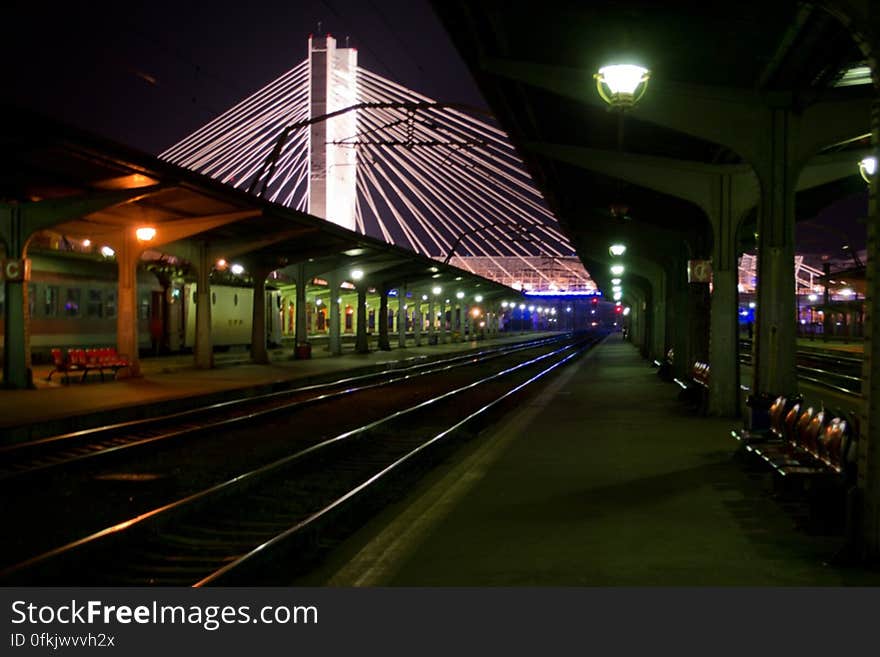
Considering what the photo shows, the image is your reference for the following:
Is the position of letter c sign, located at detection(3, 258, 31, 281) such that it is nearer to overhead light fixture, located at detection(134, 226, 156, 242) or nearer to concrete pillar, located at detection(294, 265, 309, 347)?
overhead light fixture, located at detection(134, 226, 156, 242)

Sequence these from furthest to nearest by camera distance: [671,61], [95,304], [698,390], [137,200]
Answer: [95,304] → [137,200] → [698,390] → [671,61]

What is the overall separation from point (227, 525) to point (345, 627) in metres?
4.08

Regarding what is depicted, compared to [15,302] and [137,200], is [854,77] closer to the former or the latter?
[137,200]

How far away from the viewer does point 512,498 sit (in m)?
8.48

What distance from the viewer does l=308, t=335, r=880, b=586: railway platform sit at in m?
5.76

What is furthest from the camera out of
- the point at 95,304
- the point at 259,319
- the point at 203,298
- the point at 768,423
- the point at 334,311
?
the point at 334,311

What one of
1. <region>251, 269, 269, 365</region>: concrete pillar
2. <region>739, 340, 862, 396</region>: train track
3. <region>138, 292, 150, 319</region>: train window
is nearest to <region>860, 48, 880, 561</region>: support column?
<region>739, 340, 862, 396</region>: train track

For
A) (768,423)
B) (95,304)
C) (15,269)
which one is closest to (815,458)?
(768,423)

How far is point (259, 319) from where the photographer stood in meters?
32.6

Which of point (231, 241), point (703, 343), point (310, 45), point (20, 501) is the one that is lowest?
point (20, 501)

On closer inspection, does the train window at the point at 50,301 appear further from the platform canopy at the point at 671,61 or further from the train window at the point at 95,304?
the platform canopy at the point at 671,61

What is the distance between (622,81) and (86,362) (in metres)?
16.6

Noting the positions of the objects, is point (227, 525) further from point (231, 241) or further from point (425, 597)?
point (231, 241)

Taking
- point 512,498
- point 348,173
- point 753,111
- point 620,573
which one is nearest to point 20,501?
point 512,498
